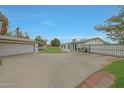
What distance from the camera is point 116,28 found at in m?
29.3

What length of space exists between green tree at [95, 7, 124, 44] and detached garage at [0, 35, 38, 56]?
1083 centimetres

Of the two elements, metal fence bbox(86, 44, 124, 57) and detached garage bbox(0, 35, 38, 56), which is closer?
detached garage bbox(0, 35, 38, 56)

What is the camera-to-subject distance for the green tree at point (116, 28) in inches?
1118

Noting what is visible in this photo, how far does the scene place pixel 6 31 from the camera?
4612 centimetres

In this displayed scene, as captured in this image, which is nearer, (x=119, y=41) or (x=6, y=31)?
(x=119, y=41)

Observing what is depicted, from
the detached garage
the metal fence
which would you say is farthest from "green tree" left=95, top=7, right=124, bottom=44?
the detached garage

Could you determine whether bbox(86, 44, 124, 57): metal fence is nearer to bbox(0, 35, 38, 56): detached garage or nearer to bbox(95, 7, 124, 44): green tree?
bbox(95, 7, 124, 44): green tree

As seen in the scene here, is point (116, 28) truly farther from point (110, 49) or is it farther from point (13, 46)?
point (13, 46)

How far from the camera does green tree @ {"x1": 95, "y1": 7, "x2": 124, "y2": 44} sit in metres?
28.4

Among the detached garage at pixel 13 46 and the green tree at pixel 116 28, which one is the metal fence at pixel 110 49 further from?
the detached garage at pixel 13 46

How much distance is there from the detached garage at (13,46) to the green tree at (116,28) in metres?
10.8
